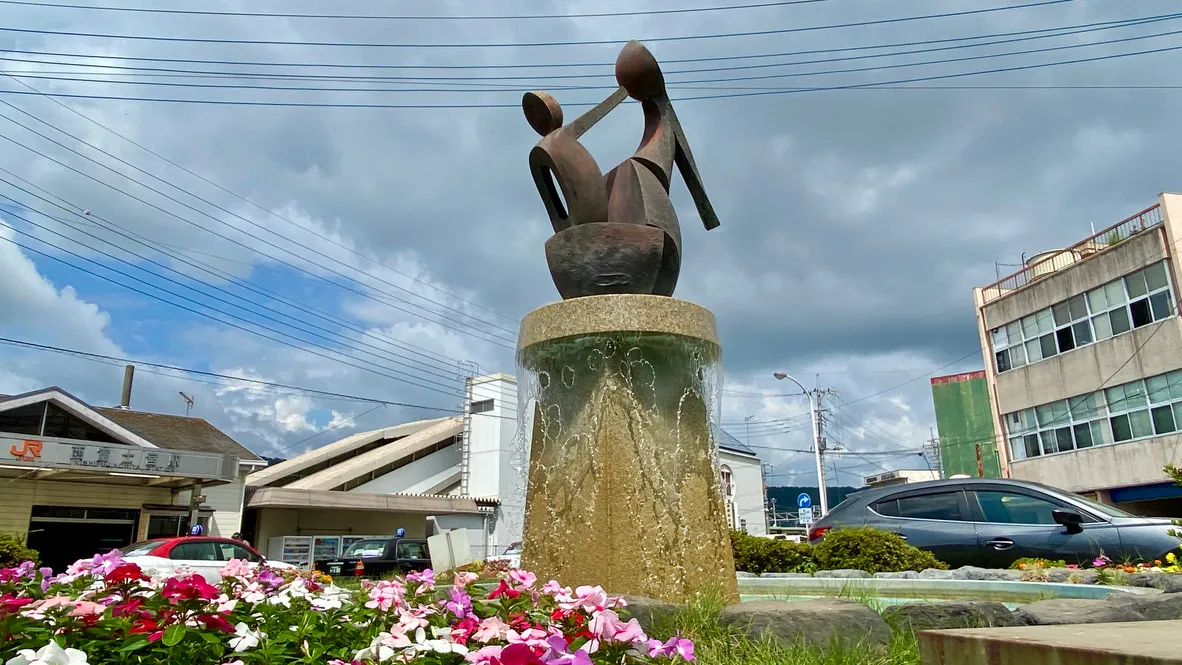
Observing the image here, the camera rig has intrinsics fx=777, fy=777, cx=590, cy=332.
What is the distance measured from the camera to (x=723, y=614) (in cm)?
365

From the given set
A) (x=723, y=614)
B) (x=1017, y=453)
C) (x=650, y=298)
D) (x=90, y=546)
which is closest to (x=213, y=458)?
(x=90, y=546)

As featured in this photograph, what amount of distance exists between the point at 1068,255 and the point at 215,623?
2839 cm

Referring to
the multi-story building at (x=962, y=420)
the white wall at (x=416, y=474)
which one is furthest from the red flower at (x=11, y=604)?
the multi-story building at (x=962, y=420)

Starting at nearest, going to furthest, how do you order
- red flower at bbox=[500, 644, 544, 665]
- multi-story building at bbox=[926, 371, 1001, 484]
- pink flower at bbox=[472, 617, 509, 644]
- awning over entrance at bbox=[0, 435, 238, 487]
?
red flower at bbox=[500, 644, 544, 665]
pink flower at bbox=[472, 617, 509, 644]
awning over entrance at bbox=[0, 435, 238, 487]
multi-story building at bbox=[926, 371, 1001, 484]

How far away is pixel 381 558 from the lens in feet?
65.3

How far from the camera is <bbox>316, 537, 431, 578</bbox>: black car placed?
63.7ft

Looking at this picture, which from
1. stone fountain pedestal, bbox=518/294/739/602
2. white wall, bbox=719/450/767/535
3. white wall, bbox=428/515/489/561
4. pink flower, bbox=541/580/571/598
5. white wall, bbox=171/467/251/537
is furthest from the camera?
white wall, bbox=719/450/767/535

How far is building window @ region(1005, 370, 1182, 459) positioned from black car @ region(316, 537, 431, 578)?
19.0 meters

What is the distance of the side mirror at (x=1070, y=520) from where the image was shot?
7.28 metres

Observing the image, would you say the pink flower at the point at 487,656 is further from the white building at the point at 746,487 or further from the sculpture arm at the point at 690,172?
the white building at the point at 746,487

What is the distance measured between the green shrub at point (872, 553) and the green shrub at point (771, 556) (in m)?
0.30

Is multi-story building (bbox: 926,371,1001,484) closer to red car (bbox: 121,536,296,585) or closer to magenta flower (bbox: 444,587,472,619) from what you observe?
red car (bbox: 121,536,296,585)

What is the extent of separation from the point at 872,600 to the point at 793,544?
4359 millimetres

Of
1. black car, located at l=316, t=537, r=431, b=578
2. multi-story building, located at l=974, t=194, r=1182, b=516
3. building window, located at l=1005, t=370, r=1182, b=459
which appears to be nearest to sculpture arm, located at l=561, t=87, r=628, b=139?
black car, located at l=316, t=537, r=431, b=578
